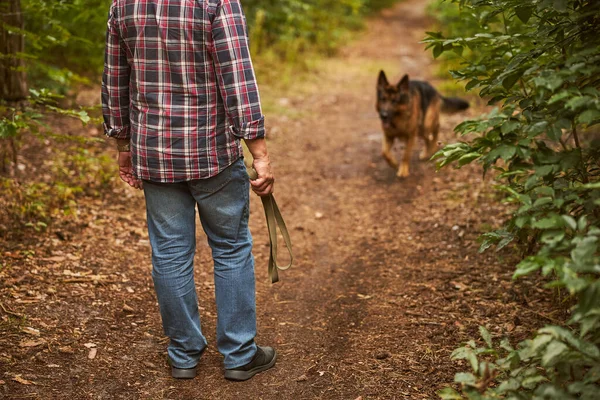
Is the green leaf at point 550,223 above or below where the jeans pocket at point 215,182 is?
above

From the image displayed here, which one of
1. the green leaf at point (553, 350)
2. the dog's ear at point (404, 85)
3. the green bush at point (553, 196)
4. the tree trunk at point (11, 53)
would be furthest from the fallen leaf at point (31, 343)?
the dog's ear at point (404, 85)

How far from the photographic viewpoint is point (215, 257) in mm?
2967

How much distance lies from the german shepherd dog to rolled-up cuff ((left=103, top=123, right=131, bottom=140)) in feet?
14.3

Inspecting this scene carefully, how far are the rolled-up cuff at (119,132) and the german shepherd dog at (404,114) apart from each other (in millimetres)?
4357

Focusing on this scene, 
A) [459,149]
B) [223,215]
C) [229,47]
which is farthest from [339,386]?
[229,47]

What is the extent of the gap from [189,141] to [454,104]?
18.7 ft

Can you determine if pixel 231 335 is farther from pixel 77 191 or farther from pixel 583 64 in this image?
pixel 77 191

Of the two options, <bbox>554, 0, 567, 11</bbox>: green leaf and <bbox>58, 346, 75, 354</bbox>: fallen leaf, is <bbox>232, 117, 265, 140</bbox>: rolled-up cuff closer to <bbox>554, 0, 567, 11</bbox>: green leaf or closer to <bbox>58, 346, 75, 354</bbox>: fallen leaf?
<bbox>554, 0, 567, 11</bbox>: green leaf

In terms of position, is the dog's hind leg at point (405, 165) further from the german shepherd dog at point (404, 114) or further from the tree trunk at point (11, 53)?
the tree trunk at point (11, 53)

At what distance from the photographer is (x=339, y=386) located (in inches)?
116

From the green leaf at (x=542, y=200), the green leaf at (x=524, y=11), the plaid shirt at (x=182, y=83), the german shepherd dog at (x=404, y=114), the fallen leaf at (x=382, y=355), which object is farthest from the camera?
the german shepherd dog at (x=404, y=114)

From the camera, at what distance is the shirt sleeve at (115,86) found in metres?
2.68

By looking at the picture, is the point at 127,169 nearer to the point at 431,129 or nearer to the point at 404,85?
the point at 404,85

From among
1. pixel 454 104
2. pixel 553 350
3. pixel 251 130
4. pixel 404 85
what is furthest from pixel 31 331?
pixel 454 104
